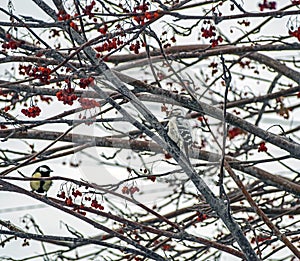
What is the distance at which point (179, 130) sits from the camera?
3404 millimetres

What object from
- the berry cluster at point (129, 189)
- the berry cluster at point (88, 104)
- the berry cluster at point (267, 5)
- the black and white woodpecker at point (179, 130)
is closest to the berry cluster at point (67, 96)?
the berry cluster at point (88, 104)

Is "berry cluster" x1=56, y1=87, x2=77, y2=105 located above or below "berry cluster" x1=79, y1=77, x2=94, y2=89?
above

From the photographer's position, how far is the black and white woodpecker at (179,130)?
3328 millimetres

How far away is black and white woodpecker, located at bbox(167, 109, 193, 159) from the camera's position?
3328 millimetres

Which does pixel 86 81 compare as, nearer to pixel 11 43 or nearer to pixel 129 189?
pixel 11 43

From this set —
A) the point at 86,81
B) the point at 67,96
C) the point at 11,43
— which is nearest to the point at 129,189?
the point at 67,96

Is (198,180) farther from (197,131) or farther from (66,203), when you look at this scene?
(197,131)

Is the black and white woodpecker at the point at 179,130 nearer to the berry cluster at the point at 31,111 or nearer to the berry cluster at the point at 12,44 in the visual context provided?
the berry cluster at the point at 31,111

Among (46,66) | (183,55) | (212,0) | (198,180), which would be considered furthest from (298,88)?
(46,66)

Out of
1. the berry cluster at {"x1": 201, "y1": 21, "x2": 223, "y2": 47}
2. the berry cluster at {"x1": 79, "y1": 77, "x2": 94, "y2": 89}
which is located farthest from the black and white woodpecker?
the berry cluster at {"x1": 79, "y1": 77, "x2": 94, "y2": 89}

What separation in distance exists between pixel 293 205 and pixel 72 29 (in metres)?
2.27

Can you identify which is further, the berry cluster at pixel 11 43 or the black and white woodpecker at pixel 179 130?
the black and white woodpecker at pixel 179 130

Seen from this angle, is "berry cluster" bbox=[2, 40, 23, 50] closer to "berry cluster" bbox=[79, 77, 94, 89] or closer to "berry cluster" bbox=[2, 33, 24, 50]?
"berry cluster" bbox=[2, 33, 24, 50]

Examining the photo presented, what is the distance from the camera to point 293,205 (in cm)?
392
